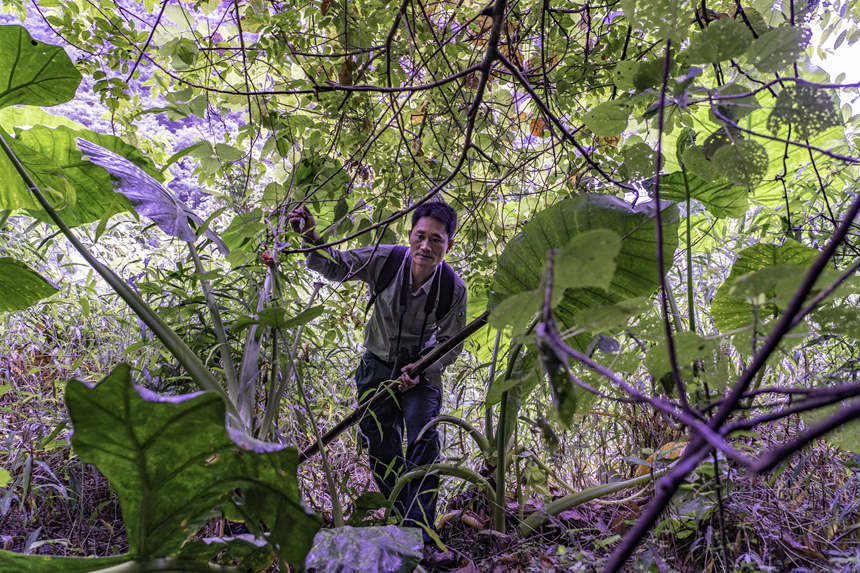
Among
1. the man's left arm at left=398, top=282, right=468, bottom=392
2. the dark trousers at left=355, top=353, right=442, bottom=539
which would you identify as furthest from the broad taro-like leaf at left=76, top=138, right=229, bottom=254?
the man's left arm at left=398, top=282, right=468, bottom=392

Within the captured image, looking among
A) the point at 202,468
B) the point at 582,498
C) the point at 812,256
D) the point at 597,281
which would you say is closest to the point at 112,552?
the point at 202,468

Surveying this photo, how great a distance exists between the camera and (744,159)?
0.56m

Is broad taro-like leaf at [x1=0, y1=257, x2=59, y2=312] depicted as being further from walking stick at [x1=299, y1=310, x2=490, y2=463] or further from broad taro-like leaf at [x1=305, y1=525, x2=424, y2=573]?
broad taro-like leaf at [x1=305, y1=525, x2=424, y2=573]

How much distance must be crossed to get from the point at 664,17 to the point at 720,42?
63mm

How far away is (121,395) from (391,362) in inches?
78.6

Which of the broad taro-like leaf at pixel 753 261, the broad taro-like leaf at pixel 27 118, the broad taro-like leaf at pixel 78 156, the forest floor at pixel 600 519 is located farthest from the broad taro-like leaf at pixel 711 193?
the broad taro-like leaf at pixel 27 118

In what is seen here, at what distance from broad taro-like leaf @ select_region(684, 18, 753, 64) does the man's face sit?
1817 mm

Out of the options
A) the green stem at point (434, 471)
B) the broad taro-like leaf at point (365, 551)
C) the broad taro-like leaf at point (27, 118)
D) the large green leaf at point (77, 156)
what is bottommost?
the broad taro-like leaf at point (365, 551)

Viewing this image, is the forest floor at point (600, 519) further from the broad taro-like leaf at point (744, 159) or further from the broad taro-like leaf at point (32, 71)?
the broad taro-like leaf at point (32, 71)

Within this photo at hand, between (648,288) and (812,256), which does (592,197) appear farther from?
(812,256)

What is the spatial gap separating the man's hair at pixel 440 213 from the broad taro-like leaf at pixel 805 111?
5.52 feet

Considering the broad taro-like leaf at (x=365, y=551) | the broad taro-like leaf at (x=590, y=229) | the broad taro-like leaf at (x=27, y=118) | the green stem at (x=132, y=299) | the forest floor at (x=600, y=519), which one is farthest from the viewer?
the broad taro-like leaf at (x=27, y=118)

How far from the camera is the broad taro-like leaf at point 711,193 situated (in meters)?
1.48

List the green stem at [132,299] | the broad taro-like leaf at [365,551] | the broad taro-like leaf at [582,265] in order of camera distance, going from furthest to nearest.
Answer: the green stem at [132,299] → the broad taro-like leaf at [365,551] → the broad taro-like leaf at [582,265]
